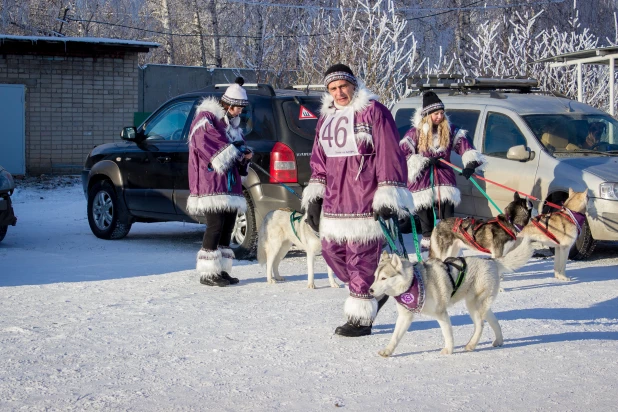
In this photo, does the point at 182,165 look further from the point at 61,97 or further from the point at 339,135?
the point at 61,97

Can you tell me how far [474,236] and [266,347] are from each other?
2889mm

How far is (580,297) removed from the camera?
298 inches

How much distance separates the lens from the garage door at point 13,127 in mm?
19359

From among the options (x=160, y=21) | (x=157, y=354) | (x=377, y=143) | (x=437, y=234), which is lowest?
(x=157, y=354)

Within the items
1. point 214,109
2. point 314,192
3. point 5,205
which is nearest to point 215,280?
point 214,109

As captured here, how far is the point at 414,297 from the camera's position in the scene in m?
5.39

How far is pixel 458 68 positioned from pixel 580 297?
862 inches

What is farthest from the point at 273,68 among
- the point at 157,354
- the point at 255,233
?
the point at 157,354

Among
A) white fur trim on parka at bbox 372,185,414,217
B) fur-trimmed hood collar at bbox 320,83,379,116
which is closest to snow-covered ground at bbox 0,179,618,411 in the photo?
white fur trim on parka at bbox 372,185,414,217

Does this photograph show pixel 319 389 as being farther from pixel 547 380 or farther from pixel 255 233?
pixel 255 233

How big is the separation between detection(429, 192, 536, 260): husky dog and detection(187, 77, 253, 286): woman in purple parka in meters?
1.93

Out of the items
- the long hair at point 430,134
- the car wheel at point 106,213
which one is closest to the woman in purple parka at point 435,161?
the long hair at point 430,134

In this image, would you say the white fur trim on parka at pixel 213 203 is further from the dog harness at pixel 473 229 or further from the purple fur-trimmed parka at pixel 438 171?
the dog harness at pixel 473 229

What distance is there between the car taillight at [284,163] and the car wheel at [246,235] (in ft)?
1.62
